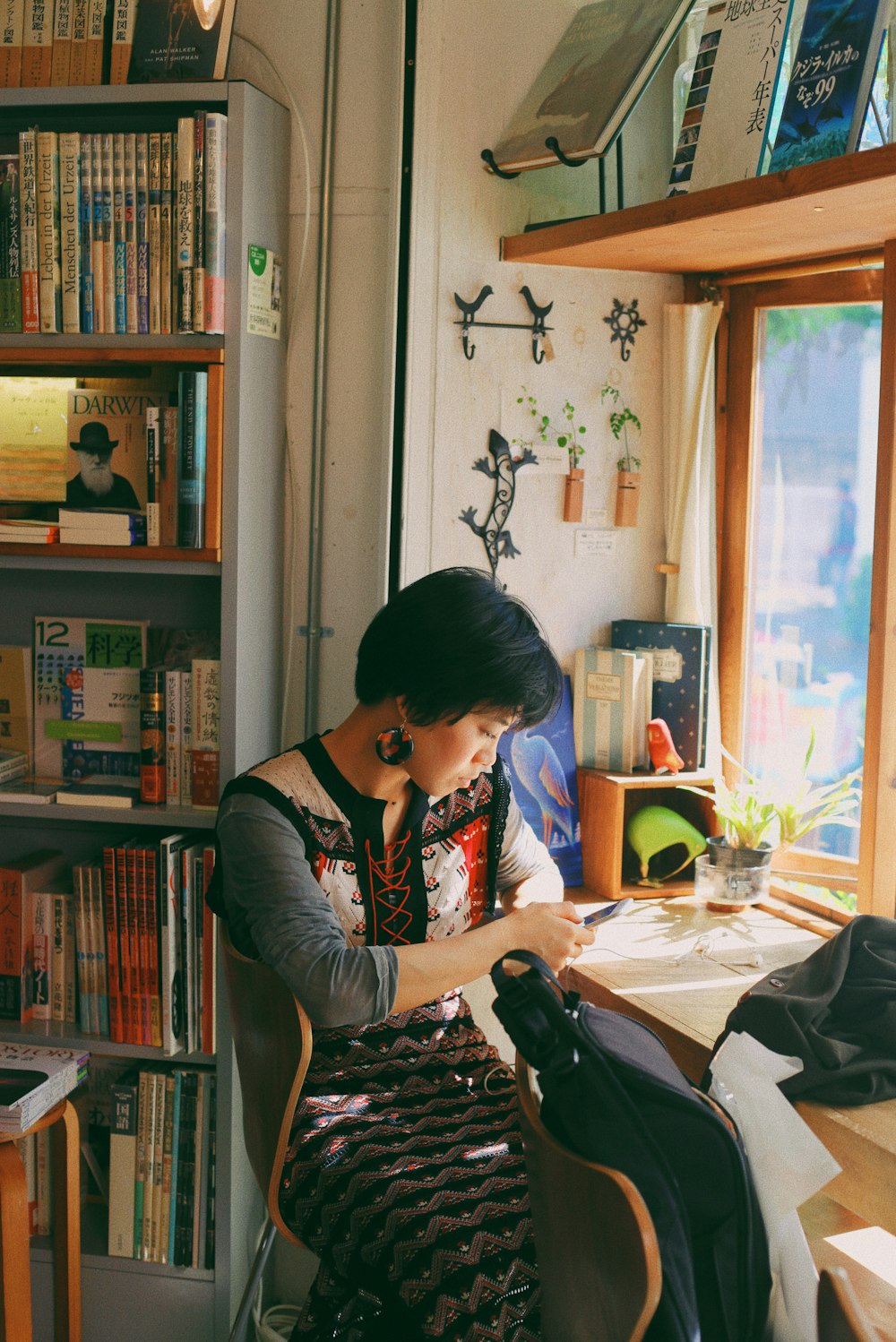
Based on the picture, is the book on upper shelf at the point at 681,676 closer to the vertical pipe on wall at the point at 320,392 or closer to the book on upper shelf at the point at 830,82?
the vertical pipe on wall at the point at 320,392

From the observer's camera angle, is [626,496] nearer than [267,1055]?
No

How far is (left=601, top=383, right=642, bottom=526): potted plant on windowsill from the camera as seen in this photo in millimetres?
2473

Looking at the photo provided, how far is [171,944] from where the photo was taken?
84.1 inches

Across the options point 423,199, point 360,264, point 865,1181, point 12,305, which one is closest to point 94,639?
point 12,305

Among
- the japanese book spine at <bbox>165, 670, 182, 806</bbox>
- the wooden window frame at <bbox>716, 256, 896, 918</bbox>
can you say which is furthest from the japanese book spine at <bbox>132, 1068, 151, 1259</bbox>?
the wooden window frame at <bbox>716, 256, 896, 918</bbox>

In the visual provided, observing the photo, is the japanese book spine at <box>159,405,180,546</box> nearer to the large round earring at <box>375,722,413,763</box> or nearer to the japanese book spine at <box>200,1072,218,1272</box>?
the large round earring at <box>375,722,413,763</box>

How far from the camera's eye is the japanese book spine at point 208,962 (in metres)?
2.13

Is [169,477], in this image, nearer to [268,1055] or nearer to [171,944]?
[171,944]

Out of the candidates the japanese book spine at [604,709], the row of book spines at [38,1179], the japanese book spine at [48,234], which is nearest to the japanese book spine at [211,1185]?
the row of book spines at [38,1179]

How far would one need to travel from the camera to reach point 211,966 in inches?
83.8

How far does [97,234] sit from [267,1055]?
140 cm

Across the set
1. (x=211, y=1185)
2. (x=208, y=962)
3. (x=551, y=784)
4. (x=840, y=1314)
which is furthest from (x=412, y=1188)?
(x=551, y=784)

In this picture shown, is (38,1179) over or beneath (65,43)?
beneath

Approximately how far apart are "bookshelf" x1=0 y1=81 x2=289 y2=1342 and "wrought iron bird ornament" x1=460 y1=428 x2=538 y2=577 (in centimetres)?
40
